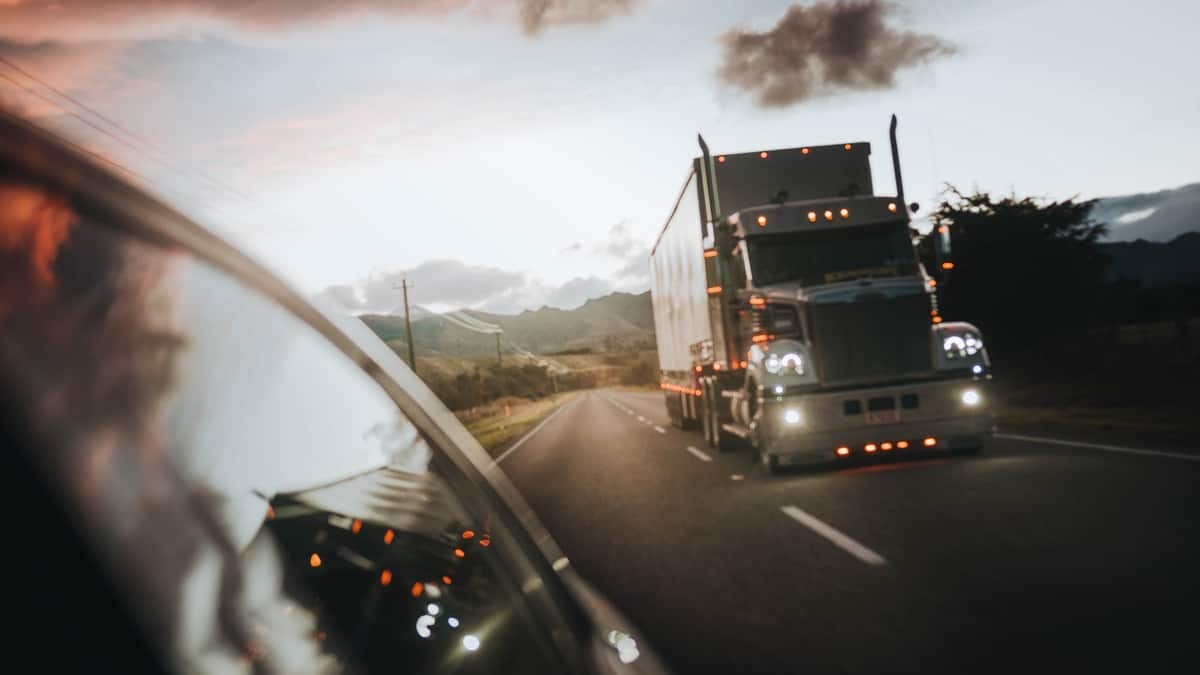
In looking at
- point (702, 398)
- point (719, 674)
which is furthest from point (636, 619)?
point (702, 398)

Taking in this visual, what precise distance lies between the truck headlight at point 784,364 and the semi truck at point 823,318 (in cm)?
2

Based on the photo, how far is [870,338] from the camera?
11.8 meters

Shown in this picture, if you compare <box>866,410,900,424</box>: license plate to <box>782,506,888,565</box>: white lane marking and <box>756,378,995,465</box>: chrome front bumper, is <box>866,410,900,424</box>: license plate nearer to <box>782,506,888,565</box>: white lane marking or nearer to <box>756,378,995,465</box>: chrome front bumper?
<box>756,378,995,465</box>: chrome front bumper

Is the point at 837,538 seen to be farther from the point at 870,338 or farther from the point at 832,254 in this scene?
the point at 832,254

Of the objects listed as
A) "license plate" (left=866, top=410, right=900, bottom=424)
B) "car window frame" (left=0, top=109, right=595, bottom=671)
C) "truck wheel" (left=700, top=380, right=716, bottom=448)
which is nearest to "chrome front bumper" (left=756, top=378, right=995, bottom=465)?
"license plate" (left=866, top=410, right=900, bottom=424)

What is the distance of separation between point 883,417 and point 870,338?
3.25ft

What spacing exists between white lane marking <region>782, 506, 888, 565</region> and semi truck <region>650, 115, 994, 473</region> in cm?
252

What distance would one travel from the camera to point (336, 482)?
1.89 m

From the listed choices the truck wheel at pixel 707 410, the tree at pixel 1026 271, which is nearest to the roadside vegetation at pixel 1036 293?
the tree at pixel 1026 271

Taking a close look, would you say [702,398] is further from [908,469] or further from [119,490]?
[119,490]

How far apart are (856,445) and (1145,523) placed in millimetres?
4629

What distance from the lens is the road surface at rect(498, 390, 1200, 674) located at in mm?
4695

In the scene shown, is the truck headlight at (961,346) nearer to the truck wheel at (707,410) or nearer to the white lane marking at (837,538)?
the white lane marking at (837,538)

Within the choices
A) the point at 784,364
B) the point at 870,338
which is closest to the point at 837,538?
the point at 784,364
